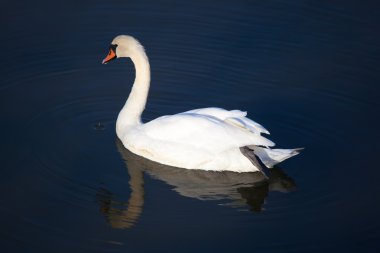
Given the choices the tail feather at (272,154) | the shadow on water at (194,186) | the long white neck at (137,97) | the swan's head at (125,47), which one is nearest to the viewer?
the shadow on water at (194,186)

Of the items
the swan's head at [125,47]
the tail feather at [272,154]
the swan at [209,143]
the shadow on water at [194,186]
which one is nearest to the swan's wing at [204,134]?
the swan at [209,143]

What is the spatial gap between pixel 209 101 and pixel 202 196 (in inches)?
121

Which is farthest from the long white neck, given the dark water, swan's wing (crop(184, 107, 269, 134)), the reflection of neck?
the reflection of neck

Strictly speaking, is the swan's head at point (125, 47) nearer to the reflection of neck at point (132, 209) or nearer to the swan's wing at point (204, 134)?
the swan's wing at point (204, 134)

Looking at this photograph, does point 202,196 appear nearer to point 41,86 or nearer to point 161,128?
point 161,128

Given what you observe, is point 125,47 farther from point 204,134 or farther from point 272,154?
point 272,154

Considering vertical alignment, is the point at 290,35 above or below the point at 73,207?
above

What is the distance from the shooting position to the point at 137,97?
12.7 metres

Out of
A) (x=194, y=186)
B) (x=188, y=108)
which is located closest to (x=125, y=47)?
(x=188, y=108)

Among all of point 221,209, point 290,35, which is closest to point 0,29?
point 290,35

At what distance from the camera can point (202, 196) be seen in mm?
11055

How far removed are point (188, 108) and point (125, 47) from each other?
5.17ft

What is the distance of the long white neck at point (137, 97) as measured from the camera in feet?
41.1

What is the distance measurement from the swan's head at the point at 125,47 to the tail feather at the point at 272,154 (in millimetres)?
2540
